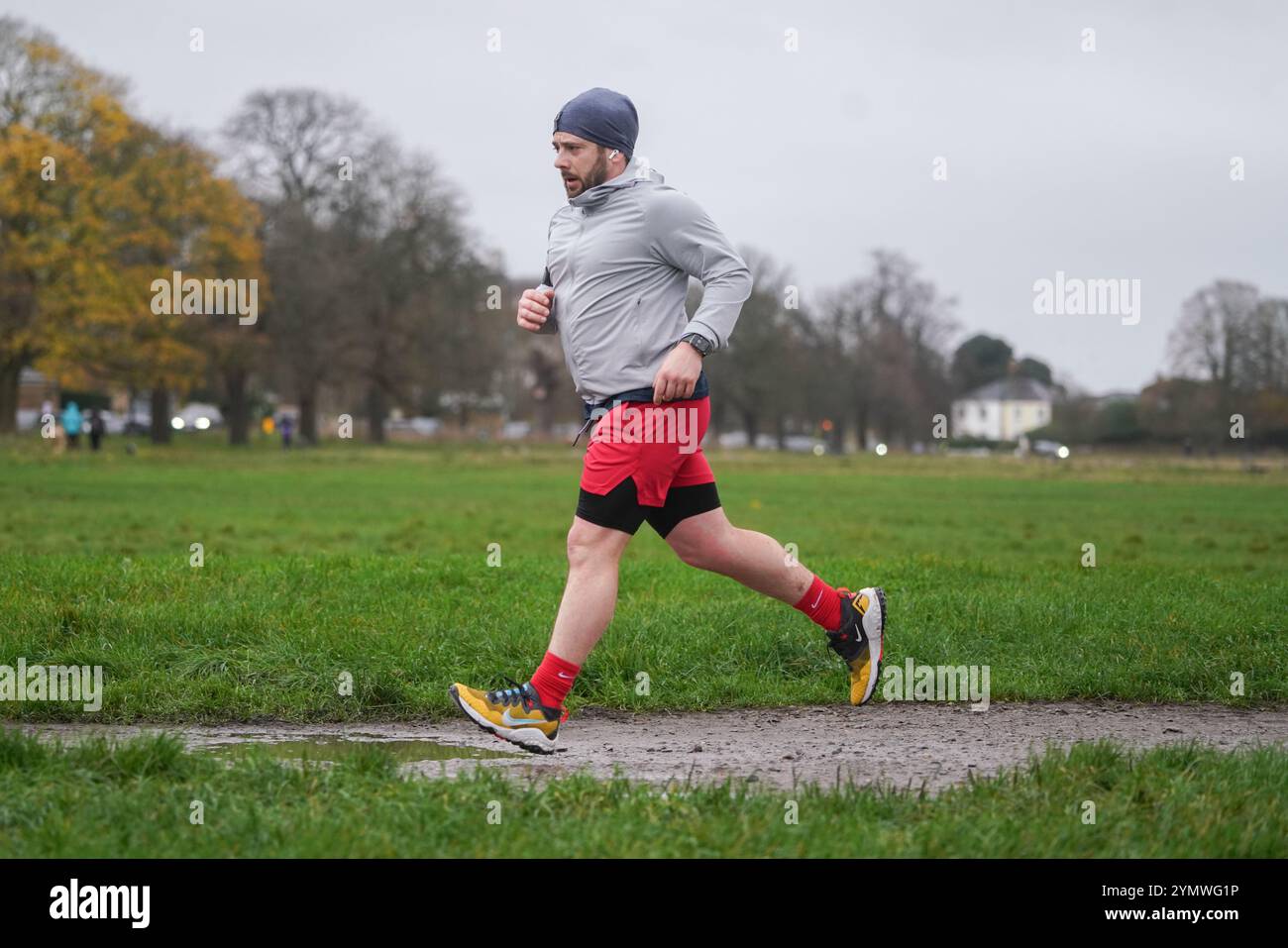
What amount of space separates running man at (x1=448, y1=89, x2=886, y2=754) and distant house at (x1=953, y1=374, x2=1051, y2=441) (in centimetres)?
15971

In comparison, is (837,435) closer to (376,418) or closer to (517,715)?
(376,418)

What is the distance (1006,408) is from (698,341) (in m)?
164

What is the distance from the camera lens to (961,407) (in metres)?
158

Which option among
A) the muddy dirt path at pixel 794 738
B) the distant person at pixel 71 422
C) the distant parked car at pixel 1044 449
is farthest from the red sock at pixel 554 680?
the distant parked car at pixel 1044 449

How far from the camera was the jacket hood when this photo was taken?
534 cm

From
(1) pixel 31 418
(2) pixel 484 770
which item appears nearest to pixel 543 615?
(2) pixel 484 770

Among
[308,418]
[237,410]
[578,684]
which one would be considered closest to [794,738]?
[578,684]

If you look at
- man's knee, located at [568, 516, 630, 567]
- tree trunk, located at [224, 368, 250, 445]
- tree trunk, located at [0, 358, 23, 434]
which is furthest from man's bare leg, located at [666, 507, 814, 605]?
tree trunk, located at [224, 368, 250, 445]

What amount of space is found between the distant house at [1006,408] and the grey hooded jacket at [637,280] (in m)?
160

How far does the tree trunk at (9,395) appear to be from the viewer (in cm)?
4884

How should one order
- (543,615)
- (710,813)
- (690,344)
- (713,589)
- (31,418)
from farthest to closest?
(31,418), (713,589), (543,615), (690,344), (710,813)

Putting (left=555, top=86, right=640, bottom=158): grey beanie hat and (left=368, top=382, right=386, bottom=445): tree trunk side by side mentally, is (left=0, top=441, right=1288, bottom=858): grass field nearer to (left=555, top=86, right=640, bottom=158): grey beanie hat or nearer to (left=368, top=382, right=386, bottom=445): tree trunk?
(left=555, top=86, right=640, bottom=158): grey beanie hat
